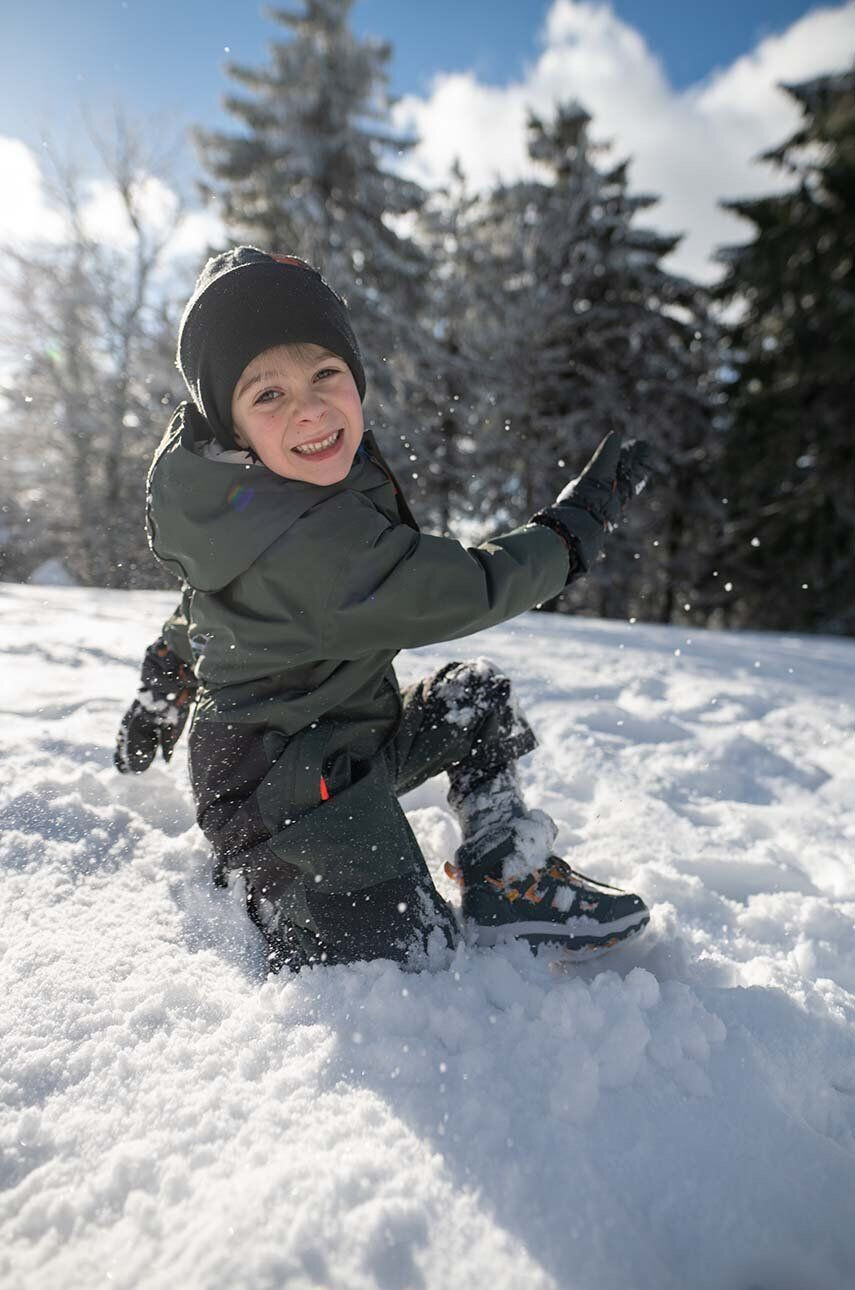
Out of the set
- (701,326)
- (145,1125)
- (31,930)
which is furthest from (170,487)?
(701,326)

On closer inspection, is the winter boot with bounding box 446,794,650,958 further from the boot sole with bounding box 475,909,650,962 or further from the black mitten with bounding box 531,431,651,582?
the black mitten with bounding box 531,431,651,582

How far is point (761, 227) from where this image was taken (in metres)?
12.8

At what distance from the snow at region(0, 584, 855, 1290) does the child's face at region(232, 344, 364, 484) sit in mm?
875

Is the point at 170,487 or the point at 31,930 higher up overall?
the point at 170,487

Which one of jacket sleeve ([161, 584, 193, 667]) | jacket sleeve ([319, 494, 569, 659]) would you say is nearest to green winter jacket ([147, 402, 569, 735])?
jacket sleeve ([319, 494, 569, 659])

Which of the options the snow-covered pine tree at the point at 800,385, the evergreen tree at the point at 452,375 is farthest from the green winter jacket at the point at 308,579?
the snow-covered pine tree at the point at 800,385

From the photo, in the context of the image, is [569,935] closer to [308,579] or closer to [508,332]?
[308,579]

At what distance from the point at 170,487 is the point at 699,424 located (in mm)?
14105

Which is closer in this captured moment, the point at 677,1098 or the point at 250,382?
the point at 677,1098

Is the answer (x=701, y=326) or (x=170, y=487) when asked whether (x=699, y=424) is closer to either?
(x=701, y=326)

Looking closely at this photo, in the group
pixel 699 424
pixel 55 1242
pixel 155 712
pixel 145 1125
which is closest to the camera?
pixel 55 1242

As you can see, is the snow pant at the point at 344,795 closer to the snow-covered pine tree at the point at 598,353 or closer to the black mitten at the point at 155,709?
the black mitten at the point at 155,709

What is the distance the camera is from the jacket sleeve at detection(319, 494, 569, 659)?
124cm

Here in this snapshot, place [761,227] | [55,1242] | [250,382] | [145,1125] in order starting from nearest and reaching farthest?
[55,1242]
[145,1125]
[250,382]
[761,227]
